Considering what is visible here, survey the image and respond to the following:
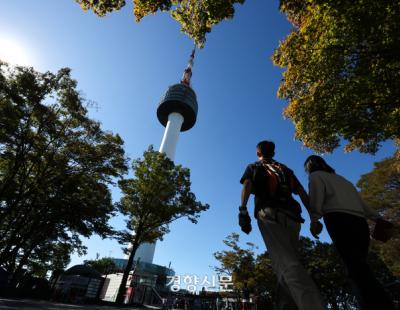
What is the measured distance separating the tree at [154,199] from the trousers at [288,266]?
16517 mm

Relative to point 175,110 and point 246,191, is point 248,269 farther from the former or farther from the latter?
point 175,110

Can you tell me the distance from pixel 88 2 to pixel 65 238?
14955 mm

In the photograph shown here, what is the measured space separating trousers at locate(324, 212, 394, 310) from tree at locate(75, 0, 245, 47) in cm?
624

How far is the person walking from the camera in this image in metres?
1.94

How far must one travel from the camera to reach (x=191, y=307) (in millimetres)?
13664

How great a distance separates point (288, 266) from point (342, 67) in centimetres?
680

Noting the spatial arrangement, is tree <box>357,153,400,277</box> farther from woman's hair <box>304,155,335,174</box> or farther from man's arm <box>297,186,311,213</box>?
man's arm <box>297,186,311,213</box>

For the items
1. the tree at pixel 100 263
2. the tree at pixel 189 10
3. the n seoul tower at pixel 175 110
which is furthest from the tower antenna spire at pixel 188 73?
the tree at pixel 189 10

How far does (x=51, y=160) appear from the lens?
13594 mm

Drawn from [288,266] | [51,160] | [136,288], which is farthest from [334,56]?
[136,288]

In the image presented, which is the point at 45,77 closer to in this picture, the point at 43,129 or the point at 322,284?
the point at 43,129

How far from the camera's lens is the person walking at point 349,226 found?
1.94m

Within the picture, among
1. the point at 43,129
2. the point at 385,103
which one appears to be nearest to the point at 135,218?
the point at 43,129

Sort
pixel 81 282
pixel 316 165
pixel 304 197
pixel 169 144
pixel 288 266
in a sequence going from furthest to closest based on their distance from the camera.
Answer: pixel 169 144, pixel 81 282, pixel 316 165, pixel 304 197, pixel 288 266
